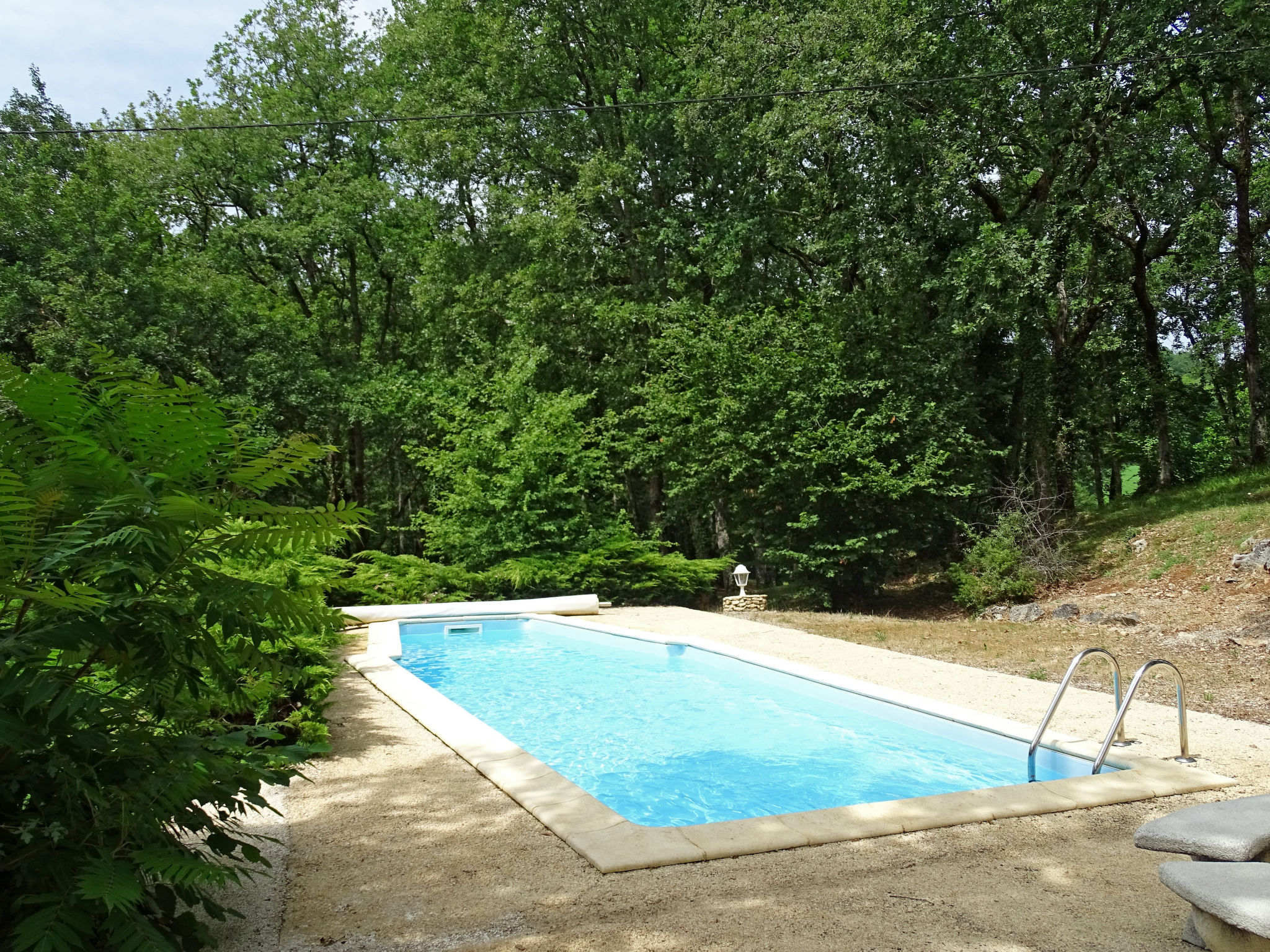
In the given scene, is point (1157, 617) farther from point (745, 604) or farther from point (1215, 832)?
point (1215, 832)

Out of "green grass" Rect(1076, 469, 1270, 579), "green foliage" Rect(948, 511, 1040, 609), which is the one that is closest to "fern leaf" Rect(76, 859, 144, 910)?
"green foliage" Rect(948, 511, 1040, 609)

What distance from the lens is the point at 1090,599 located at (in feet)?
45.5

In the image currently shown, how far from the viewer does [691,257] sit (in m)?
21.9

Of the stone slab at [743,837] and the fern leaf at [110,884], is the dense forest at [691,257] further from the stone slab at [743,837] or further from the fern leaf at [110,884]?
the fern leaf at [110,884]

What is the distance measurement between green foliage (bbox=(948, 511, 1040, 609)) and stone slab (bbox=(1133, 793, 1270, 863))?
38.6 ft

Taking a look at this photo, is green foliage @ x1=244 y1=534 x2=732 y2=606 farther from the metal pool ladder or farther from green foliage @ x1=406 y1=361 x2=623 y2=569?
the metal pool ladder

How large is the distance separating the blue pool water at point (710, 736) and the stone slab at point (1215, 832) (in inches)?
91.5

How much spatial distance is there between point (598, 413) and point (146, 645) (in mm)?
20717

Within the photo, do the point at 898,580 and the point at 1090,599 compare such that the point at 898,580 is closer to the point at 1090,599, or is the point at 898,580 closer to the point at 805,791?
the point at 1090,599

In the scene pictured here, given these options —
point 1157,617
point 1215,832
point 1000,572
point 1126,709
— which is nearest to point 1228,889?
point 1215,832

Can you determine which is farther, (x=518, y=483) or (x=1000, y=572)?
(x=518, y=483)

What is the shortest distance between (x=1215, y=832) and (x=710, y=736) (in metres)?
5.43

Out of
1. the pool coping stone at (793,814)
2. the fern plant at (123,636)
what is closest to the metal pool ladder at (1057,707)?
the pool coping stone at (793,814)

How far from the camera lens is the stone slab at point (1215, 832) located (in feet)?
10.7
